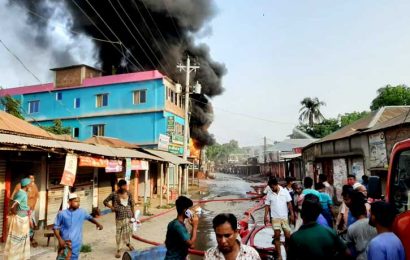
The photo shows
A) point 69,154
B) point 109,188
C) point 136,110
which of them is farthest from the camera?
point 136,110

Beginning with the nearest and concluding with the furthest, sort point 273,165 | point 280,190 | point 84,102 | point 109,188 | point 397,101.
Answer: point 280,190 → point 109,188 → point 84,102 → point 397,101 → point 273,165

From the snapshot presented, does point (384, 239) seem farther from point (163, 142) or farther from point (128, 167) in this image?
point (163, 142)

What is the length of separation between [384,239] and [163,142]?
908 inches

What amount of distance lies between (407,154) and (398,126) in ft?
32.4

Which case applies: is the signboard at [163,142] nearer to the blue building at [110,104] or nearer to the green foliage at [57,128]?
the blue building at [110,104]

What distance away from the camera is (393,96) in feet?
Result: 142

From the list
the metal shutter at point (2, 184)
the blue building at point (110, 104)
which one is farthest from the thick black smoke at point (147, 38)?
the metal shutter at point (2, 184)

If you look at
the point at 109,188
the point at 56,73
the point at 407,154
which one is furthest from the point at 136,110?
the point at 407,154

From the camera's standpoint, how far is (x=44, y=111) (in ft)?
111

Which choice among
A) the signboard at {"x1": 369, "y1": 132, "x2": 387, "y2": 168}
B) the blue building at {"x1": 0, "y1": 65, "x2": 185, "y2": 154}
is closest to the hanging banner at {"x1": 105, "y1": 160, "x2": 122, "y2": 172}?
the signboard at {"x1": 369, "y1": 132, "x2": 387, "y2": 168}

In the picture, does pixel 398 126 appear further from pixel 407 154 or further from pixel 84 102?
pixel 84 102

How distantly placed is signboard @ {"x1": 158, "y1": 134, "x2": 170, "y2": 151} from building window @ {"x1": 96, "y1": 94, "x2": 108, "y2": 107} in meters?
8.44

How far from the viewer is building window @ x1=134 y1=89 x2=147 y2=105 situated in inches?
1186

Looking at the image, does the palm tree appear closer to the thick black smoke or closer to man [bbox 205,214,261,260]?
the thick black smoke
